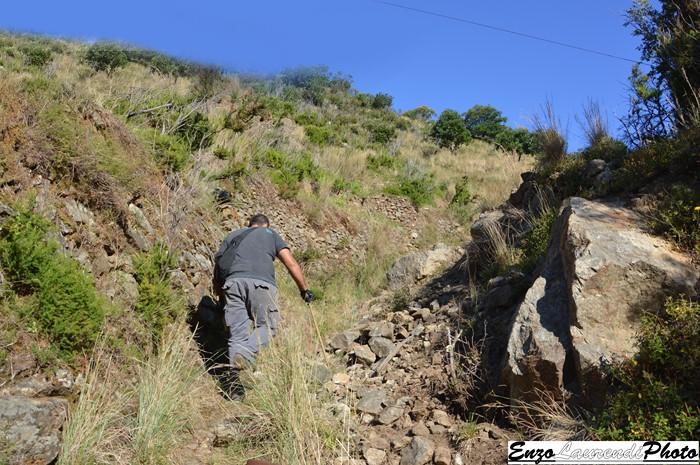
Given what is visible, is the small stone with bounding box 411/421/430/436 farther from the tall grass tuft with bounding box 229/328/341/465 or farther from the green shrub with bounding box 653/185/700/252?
the green shrub with bounding box 653/185/700/252

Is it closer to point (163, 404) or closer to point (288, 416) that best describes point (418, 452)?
point (288, 416)

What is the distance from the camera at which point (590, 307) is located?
4.20 metres

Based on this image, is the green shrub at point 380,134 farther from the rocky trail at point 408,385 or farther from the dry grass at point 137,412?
the dry grass at point 137,412

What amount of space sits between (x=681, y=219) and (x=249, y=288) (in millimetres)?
3999

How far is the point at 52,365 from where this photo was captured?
3.88 m

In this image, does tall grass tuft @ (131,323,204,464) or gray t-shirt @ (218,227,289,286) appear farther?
gray t-shirt @ (218,227,289,286)

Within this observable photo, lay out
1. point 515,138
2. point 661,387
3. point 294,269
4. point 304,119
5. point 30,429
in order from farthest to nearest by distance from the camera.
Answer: point 515,138, point 304,119, point 294,269, point 661,387, point 30,429

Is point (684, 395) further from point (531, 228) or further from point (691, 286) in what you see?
point (531, 228)

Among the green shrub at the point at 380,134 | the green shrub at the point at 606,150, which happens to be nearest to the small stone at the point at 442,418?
the green shrub at the point at 606,150

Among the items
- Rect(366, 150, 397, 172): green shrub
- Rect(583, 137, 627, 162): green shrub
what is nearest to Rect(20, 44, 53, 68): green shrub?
Rect(366, 150, 397, 172): green shrub

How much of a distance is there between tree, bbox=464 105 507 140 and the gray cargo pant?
2550 cm

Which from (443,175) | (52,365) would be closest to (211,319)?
(52,365)

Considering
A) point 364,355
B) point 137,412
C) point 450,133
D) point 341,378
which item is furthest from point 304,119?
point 137,412

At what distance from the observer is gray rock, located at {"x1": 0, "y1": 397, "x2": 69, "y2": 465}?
3.16m
